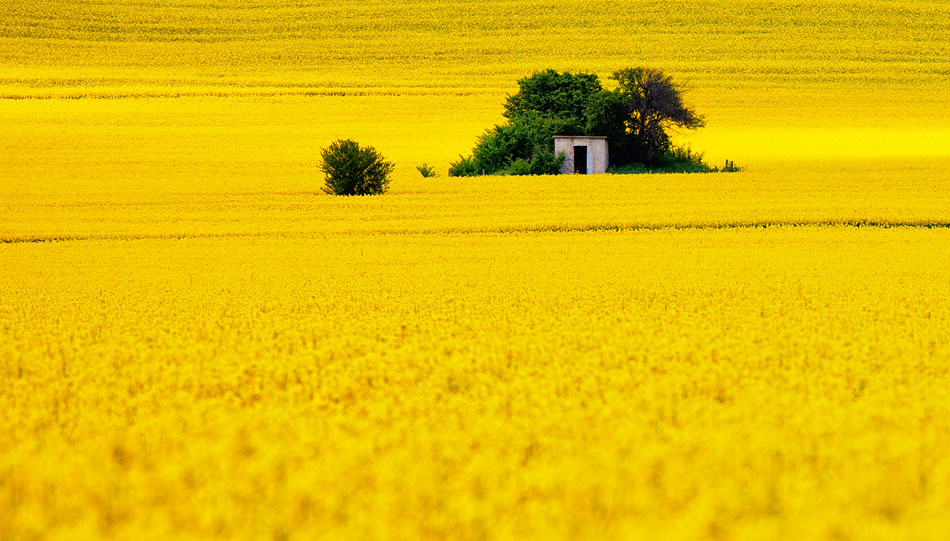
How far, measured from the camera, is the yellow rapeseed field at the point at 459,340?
4617 millimetres

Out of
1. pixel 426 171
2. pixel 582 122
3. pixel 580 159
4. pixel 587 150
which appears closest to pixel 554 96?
pixel 582 122

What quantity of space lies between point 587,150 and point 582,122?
5.42ft

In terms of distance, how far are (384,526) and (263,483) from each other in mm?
881

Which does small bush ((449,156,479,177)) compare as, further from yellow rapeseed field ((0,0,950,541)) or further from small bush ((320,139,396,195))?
small bush ((320,139,396,195))

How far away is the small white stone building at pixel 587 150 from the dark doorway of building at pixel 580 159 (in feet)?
0.93

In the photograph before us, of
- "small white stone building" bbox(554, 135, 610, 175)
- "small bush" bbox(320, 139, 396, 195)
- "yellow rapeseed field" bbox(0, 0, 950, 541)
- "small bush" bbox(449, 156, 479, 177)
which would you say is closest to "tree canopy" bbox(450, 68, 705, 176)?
"small bush" bbox(449, 156, 479, 177)

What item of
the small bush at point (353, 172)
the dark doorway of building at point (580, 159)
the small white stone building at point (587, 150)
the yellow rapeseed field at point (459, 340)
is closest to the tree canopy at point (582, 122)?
the small white stone building at point (587, 150)

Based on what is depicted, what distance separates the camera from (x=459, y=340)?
31.9 ft

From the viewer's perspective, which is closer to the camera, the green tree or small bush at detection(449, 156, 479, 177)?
small bush at detection(449, 156, 479, 177)

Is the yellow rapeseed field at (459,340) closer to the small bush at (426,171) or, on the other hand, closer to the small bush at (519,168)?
the small bush at (426,171)

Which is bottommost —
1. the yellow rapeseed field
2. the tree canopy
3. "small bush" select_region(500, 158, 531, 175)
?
the yellow rapeseed field

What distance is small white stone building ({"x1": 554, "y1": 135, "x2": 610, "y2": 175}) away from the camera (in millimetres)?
39188

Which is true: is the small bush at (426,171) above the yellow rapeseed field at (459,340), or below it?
above

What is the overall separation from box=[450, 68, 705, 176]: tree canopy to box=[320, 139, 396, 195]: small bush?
19.4ft
